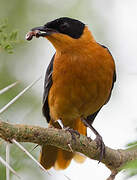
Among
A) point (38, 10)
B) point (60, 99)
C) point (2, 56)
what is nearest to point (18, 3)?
point (38, 10)

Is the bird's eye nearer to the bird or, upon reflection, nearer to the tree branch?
the bird

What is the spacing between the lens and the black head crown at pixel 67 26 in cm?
460

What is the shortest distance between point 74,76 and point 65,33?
57 cm

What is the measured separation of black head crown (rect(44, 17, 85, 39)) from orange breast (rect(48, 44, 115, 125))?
27 cm

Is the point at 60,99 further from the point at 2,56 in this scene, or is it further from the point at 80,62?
the point at 2,56

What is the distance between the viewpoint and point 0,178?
93.0 inches

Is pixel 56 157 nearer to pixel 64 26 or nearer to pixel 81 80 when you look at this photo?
pixel 81 80

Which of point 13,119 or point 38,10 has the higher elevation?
point 38,10

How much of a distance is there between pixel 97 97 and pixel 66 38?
86cm

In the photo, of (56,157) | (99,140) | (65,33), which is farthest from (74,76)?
(56,157)

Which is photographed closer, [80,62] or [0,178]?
[0,178]

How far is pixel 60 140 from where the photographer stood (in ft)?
9.24

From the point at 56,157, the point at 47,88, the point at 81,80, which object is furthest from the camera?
the point at 47,88

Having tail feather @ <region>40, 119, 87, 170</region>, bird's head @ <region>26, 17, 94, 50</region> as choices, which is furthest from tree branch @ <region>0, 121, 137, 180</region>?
bird's head @ <region>26, 17, 94, 50</region>
